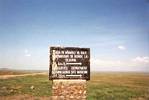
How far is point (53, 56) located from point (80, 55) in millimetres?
668

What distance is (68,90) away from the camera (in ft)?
24.9

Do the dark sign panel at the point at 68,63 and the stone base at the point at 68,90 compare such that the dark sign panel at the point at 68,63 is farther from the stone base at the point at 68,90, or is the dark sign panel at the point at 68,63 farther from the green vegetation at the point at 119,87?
the green vegetation at the point at 119,87

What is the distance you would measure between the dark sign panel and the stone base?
12 centimetres

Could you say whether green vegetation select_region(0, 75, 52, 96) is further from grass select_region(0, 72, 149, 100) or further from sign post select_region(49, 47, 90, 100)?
sign post select_region(49, 47, 90, 100)

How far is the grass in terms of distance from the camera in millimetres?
12039

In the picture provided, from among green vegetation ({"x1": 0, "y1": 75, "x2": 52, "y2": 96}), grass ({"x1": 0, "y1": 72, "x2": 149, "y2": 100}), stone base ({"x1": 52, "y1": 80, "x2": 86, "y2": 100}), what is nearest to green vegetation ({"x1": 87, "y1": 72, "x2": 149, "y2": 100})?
grass ({"x1": 0, "y1": 72, "x2": 149, "y2": 100})

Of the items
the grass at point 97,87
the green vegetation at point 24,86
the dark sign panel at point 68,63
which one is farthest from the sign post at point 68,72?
the green vegetation at point 24,86

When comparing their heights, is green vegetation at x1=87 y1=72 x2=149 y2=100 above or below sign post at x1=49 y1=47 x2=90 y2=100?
below

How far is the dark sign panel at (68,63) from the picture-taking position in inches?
299

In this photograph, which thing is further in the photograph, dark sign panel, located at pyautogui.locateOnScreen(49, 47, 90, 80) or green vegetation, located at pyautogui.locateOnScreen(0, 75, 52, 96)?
green vegetation, located at pyautogui.locateOnScreen(0, 75, 52, 96)

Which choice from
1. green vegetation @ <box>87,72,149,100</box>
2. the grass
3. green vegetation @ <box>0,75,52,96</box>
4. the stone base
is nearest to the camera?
the stone base

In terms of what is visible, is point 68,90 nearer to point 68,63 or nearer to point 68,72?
point 68,72

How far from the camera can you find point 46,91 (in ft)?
39.8

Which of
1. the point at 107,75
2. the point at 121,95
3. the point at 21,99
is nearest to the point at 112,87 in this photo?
the point at 121,95
